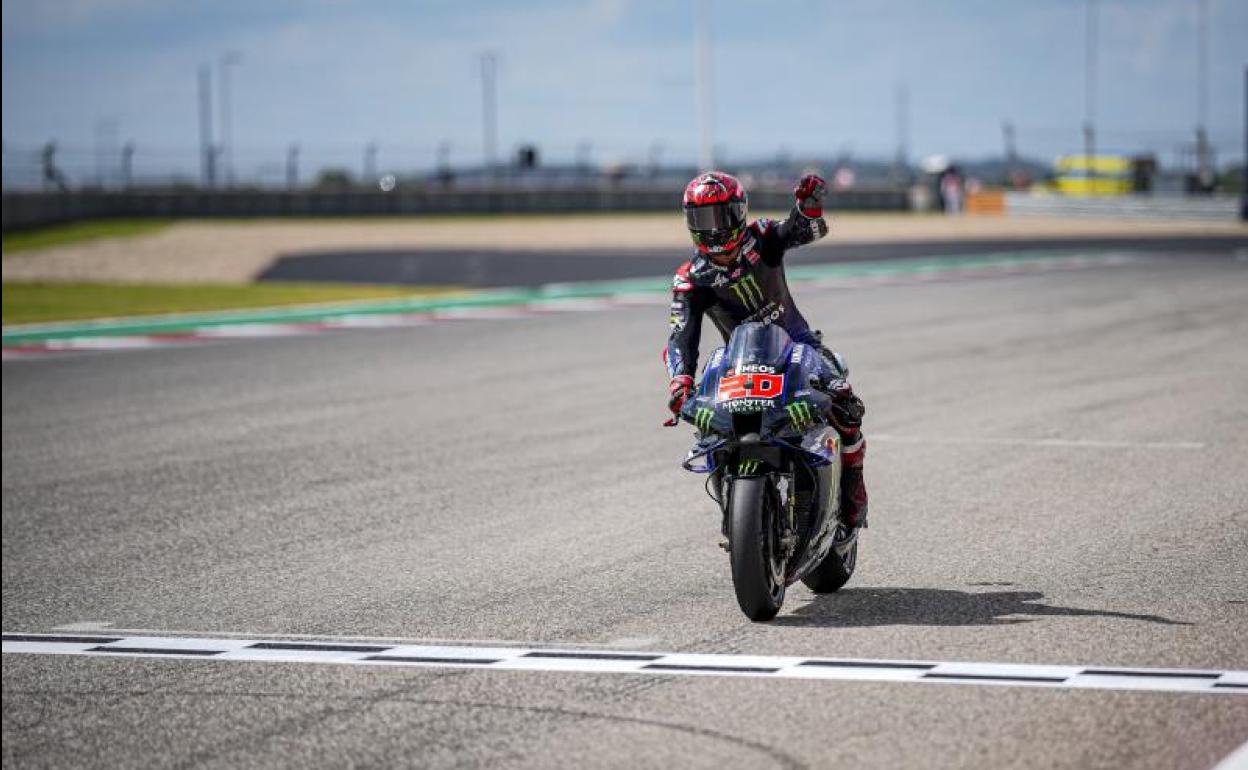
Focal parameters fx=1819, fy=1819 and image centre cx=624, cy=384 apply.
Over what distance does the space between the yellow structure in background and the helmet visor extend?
185 ft

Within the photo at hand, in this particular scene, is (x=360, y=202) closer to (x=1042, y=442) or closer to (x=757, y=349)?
(x=1042, y=442)

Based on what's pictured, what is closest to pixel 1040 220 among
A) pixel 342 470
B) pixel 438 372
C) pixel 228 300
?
pixel 228 300

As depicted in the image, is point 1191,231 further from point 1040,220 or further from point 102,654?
point 102,654

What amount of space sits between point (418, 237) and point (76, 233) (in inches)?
302

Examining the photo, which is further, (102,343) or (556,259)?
(556,259)

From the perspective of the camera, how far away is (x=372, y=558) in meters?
8.58

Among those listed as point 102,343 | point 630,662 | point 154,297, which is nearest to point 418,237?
point 154,297

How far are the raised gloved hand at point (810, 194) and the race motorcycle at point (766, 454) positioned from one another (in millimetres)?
526

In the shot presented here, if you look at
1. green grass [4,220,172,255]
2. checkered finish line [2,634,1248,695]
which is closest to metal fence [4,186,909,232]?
green grass [4,220,172,255]

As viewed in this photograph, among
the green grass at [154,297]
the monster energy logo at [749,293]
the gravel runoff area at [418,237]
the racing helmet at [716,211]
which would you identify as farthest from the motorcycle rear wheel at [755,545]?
the gravel runoff area at [418,237]

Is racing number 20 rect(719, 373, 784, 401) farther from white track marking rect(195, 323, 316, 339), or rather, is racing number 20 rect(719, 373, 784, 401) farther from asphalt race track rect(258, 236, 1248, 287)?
asphalt race track rect(258, 236, 1248, 287)

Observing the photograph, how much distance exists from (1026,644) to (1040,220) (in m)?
47.7

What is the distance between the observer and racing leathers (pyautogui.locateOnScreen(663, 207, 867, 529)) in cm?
727

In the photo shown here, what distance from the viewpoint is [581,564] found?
26.9 feet
